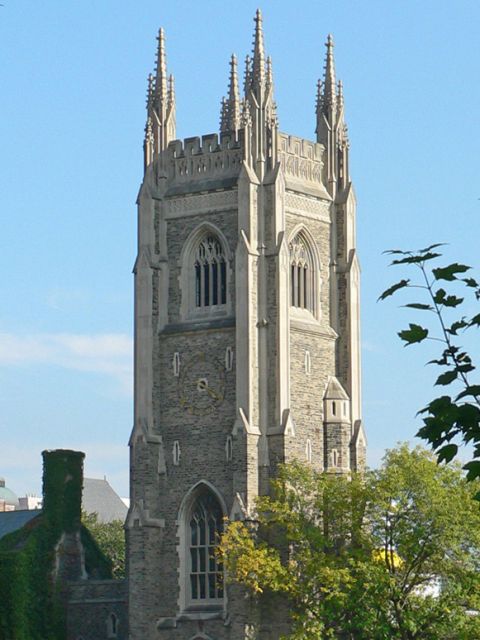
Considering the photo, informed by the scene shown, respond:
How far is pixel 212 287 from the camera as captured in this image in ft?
235

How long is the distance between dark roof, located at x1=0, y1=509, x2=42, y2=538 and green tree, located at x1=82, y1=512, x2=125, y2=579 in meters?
25.1

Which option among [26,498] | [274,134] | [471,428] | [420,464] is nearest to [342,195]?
[274,134]

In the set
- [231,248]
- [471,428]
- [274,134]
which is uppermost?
[274,134]

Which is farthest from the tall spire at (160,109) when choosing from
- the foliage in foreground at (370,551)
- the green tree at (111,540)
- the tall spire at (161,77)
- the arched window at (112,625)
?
the green tree at (111,540)

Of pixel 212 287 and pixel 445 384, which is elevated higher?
pixel 212 287

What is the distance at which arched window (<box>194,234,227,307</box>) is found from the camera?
71.4 meters

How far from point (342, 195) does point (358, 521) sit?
16313 millimetres

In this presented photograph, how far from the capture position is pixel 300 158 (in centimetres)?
7369

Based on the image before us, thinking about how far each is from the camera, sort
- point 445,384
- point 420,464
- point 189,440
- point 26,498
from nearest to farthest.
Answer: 1. point 445,384
2. point 420,464
3. point 189,440
4. point 26,498

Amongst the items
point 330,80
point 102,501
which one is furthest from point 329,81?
point 102,501

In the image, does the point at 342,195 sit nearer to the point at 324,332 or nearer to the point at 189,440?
the point at 324,332

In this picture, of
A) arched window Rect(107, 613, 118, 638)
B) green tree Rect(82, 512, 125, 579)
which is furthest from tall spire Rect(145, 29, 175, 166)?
green tree Rect(82, 512, 125, 579)

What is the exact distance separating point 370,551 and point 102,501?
92.5 meters

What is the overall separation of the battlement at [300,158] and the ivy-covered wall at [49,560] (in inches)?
605
